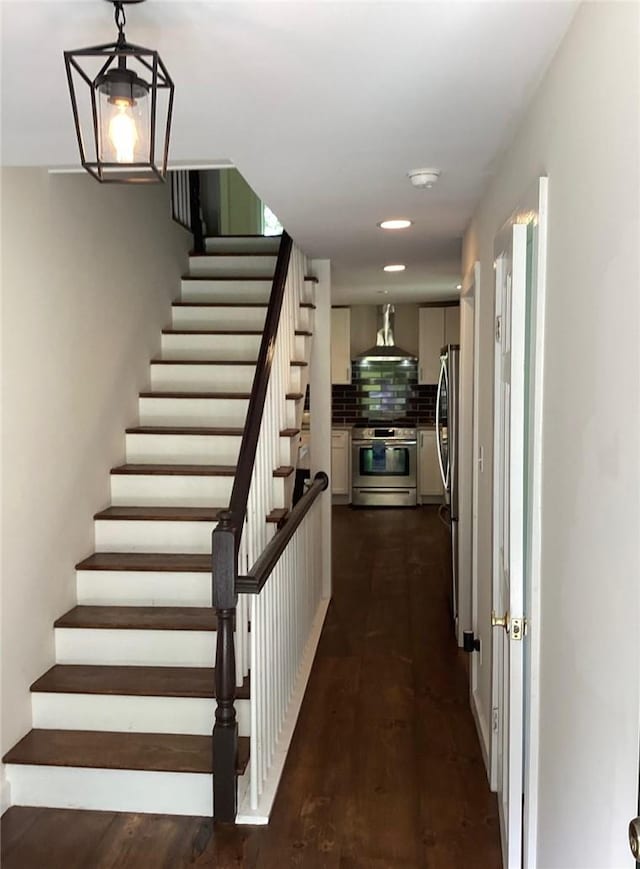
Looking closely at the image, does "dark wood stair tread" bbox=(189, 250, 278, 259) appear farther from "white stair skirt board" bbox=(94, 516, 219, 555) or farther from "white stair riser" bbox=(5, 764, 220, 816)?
"white stair riser" bbox=(5, 764, 220, 816)

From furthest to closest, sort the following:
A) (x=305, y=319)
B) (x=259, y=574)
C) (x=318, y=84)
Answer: (x=305, y=319) → (x=259, y=574) → (x=318, y=84)

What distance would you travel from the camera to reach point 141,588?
329 cm

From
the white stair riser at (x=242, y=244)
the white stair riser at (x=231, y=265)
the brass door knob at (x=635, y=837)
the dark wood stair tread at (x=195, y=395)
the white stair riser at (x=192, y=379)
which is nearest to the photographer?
the brass door knob at (x=635, y=837)

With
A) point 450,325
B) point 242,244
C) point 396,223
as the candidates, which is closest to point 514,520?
point 396,223

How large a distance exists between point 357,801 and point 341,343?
20.7 ft

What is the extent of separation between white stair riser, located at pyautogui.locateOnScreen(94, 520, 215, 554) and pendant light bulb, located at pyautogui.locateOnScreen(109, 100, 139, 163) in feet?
7.36

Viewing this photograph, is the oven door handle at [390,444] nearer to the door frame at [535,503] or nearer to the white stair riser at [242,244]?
the white stair riser at [242,244]

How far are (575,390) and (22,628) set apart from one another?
2.26m

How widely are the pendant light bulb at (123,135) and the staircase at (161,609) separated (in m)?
1.85

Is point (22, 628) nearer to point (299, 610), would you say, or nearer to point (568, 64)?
point (299, 610)

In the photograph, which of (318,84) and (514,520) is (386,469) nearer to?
(514,520)

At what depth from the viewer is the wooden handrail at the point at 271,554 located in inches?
96.6

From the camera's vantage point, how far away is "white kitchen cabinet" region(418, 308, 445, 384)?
833 centimetres

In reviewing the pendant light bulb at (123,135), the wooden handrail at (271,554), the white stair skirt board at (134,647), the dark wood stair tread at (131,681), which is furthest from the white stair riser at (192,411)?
the pendant light bulb at (123,135)
